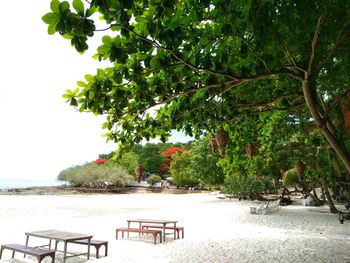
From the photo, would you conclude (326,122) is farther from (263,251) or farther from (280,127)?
(263,251)

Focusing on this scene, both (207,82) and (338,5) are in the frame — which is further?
(207,82)

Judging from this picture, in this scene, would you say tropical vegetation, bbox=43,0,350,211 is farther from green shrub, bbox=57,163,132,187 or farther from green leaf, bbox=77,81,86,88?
green shrub, bbox=57,163,132,187

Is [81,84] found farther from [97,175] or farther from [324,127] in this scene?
[97,175]

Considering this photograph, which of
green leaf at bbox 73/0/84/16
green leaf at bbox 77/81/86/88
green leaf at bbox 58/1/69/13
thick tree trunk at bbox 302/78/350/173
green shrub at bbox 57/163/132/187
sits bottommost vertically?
thick tree trunk at bbox 302/78/350/173

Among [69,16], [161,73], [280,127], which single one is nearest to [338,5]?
[161,73]

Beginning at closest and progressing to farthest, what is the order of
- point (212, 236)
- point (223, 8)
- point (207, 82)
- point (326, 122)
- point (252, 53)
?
1. point (223, 8)
2. point (252, 53)
3. point (207, 82)
4. point (326, 122)
5. point (212, 236)

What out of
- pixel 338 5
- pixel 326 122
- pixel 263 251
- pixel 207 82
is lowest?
pixel 263 251

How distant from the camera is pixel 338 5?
3.51 m

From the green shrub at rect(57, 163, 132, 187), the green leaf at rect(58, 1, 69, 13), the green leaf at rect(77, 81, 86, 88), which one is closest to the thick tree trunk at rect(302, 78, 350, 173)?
the green leaf at rect(77, 81, 86, 88)

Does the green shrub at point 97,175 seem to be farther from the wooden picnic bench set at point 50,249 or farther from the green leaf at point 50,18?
the green leaf at point 50,18

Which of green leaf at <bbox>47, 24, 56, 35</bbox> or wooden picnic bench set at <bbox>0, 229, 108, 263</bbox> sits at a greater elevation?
green leaf at <bbox>47, 24, 56, 35</bbox>

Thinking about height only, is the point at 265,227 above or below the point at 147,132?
below

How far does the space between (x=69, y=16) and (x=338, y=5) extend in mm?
2764

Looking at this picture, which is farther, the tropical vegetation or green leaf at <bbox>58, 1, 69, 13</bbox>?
the tropical vegetation
